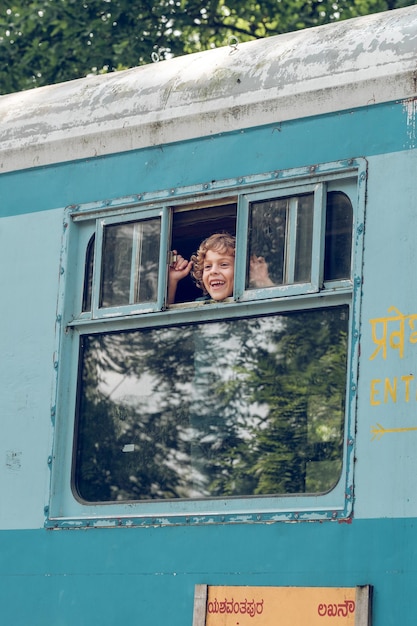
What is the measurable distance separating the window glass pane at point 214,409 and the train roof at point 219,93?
2.32 ft

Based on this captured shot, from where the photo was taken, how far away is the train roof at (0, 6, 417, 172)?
4.48 m

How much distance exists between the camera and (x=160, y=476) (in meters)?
4.73

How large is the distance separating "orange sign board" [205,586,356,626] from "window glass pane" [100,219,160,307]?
3.57 ft

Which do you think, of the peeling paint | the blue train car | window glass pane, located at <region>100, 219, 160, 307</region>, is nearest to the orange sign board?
the blue train car

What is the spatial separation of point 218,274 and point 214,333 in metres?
0.20

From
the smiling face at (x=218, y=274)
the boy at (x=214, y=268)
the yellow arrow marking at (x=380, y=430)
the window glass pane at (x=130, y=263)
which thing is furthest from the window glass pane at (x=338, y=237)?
the window glass pane at (x=130, y=263)

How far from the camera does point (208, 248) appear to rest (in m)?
4.79

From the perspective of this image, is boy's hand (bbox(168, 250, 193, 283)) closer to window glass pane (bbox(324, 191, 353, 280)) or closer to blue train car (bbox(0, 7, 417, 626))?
blue train car (bbox(0, 7, 417, 626))

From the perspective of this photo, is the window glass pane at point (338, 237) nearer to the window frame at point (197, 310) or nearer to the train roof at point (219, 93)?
the window frame at point (197, 310)

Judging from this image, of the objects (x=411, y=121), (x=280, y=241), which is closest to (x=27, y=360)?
(x=280, y=241)

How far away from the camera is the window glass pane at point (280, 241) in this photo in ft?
14.6

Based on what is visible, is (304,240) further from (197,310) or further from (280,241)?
(197,310)

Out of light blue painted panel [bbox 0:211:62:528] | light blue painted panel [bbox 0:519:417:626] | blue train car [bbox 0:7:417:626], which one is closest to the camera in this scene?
light blue painted panel [bbox 0:519:417:626]

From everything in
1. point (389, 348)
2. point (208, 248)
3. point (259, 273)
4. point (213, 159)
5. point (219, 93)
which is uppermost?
point (219, 93)
